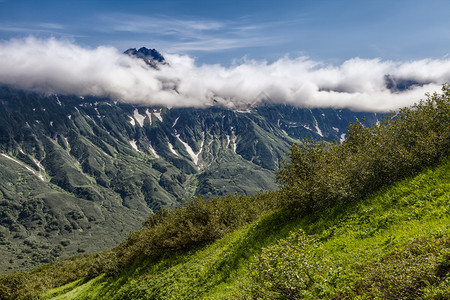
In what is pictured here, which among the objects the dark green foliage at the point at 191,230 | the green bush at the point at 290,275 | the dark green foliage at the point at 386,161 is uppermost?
the dark green foliage at the point at 386,161

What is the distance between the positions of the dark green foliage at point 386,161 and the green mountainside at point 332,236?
8 cm

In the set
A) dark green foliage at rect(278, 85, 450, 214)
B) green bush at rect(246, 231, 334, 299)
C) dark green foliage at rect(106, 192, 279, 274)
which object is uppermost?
dark green foliage at rect(278, 85, 450, 214)

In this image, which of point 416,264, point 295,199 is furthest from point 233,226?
point 416,264

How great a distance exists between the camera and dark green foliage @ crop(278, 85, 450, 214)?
1992cm

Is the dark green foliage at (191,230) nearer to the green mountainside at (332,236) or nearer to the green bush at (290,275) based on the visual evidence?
the green mountainside at (332,236)

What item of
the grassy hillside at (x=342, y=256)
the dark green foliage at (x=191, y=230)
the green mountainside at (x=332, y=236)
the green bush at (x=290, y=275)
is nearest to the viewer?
the grassy hillside at (x=342, y=256)

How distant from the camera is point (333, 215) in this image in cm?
2095

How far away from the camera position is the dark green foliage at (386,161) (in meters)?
19.9

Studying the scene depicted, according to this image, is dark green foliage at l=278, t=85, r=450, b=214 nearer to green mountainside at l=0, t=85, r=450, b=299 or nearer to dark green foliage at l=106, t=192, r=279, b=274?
green mountainside at l=0, t=85, r=450, b=299

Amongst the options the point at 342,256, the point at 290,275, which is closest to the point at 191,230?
the point at 342,256

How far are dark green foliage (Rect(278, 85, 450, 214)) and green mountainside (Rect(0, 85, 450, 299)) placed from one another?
Result: 0.08m

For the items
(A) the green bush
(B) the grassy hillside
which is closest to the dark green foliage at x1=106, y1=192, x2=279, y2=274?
(B) the grassy hillside

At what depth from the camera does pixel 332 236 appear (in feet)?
60.6

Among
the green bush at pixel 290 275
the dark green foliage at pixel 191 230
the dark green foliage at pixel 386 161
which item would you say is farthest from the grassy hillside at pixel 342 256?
the dark green foliage at pixel 191 230
